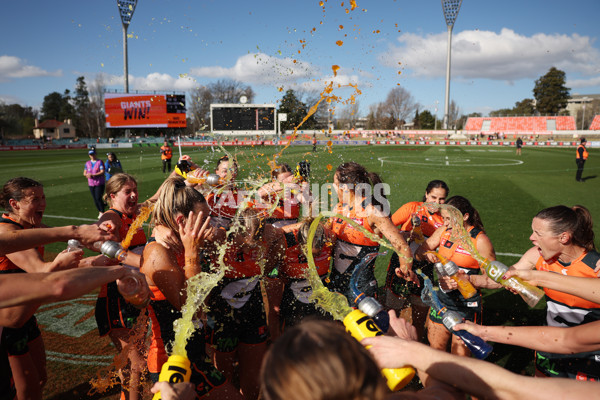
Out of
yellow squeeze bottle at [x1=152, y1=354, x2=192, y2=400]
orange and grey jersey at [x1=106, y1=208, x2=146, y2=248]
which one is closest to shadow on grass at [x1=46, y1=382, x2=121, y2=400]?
orange and grey jersey at [x1=106, y1=208, x2=146, y2=248]

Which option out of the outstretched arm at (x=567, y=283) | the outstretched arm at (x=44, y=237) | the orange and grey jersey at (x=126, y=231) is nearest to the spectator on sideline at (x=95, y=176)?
the orange and grey jersey at (x=126, y=231)

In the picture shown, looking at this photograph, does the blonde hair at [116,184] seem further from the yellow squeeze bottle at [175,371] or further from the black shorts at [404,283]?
the black shorts at [404,283]

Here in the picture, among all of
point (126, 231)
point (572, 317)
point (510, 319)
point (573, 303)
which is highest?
point (126, 231)

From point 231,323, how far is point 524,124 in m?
95.3

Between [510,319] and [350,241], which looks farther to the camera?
[510,319]

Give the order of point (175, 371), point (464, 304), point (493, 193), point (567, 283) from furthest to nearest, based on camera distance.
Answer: point (493, 193)
point (464, 304)
point (567, 283)
point (175, 371)

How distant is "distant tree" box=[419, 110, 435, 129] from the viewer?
270 feet

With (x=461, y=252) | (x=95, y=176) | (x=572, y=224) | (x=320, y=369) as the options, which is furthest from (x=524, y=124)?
(x=320, y=369)

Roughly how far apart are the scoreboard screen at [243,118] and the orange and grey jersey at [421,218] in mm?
30040

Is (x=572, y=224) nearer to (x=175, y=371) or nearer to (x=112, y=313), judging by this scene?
(x=175, y=371)

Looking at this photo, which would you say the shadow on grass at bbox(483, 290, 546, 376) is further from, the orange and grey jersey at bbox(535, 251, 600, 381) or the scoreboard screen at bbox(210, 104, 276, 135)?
the scoreboard screen at bbox(210, 104, 276, 135)

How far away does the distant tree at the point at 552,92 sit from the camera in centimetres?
8106

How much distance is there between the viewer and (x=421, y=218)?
4.99 metres

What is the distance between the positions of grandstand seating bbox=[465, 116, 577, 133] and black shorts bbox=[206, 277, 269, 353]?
90961 millimetres
